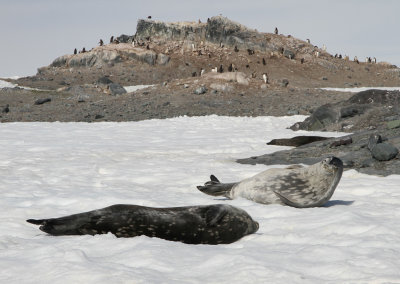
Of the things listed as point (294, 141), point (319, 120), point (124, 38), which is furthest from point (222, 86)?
point (124, 38)

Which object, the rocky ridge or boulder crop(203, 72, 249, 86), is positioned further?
boulder crop(203, 72, 249, 86)

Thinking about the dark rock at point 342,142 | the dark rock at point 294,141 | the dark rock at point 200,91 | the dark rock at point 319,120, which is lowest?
the dark rock at point 294,141

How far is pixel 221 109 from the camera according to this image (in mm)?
25344

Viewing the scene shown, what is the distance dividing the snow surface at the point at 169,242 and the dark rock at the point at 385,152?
2.84 feet

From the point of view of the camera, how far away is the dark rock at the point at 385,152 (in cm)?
1000

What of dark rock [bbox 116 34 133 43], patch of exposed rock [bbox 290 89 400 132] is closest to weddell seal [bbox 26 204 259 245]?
patch of exposed rock [bbox 290 89 400 132]

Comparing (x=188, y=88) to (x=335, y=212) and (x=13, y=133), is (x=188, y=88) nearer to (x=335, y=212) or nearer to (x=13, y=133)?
(x=13, y=133)

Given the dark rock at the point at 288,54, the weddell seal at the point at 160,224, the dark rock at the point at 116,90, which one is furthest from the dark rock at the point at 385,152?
the dark rock at the point at 288,54

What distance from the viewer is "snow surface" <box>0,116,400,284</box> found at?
159 inches

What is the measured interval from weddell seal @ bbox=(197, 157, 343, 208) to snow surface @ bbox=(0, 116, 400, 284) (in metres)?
0.20

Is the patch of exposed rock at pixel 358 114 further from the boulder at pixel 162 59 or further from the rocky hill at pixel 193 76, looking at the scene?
the boulder at pixel 162 59

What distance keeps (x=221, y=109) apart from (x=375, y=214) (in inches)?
753

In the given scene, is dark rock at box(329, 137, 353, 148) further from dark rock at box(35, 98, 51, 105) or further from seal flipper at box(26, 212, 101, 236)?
dark rock at box(35, 98, 51, 105)

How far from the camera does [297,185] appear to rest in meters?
7.11
